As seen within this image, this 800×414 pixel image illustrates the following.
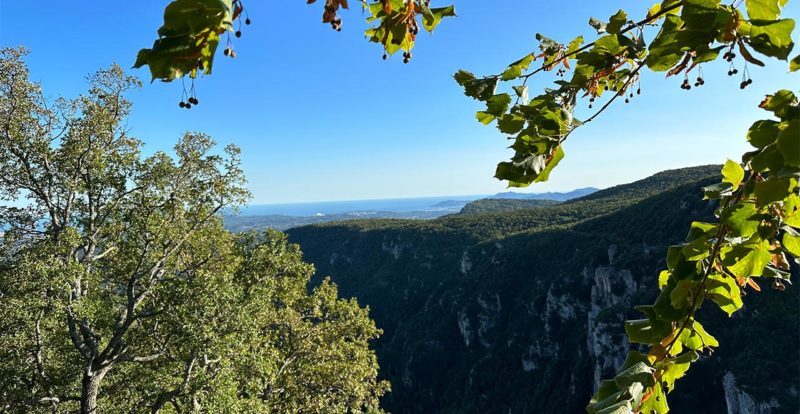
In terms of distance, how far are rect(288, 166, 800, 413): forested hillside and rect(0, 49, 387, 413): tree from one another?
4500cm

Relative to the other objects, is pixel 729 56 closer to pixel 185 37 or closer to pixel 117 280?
pixel 185 37

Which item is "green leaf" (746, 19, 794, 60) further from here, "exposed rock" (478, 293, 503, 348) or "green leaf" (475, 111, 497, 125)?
"exposed rock" (478, 293, 503, 348)

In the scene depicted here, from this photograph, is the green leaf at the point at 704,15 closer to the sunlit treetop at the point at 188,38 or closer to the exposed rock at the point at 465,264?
the sunlit treetop at the point at 188,38

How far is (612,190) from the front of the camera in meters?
165

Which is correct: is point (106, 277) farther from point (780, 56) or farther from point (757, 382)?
point (757, 382)

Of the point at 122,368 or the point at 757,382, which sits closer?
the point at 122,368

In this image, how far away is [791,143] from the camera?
118 centimetres

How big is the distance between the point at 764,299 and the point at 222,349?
262 ft

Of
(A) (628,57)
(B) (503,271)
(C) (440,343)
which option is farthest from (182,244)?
(C) (440,343)

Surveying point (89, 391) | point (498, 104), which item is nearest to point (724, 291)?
point (498, 104)

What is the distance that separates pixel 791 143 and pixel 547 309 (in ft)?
368

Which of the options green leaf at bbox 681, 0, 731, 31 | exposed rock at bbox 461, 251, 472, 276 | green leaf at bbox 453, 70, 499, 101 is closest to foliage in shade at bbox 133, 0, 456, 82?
green leaf at bbox 453, 70, 499, 101

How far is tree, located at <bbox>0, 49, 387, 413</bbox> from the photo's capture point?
1333 cm

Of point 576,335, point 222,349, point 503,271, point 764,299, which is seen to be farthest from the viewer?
point 503,271
